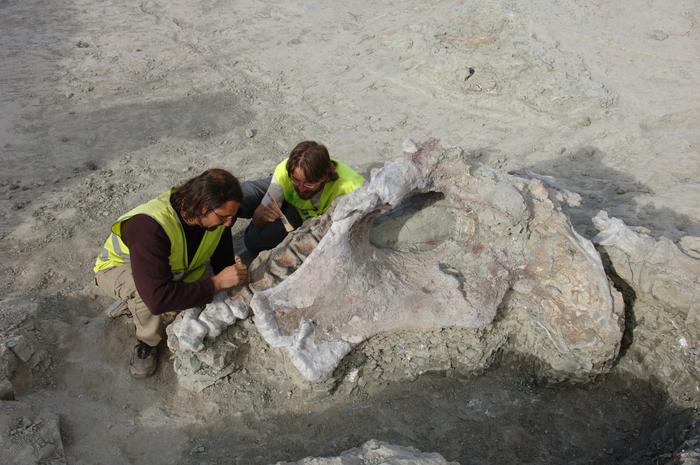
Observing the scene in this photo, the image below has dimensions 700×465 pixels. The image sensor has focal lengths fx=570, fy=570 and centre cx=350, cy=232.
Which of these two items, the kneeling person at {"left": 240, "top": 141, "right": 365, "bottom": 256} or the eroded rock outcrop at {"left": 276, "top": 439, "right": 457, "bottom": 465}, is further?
the kneeling person at {"left": 240, "top": 141, "right": 365, "bottom": 256}

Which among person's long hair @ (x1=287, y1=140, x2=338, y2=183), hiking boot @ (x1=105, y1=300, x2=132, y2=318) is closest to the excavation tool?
person's long hair @ (x1=287, y1=140, x2=338, y2=183)

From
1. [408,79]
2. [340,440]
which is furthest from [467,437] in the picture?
[408,79]

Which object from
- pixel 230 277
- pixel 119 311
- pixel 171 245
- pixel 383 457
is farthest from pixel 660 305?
pixel 119 311

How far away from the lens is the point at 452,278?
2.65m

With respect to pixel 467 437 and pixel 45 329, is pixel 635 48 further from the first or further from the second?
pixel 45 329

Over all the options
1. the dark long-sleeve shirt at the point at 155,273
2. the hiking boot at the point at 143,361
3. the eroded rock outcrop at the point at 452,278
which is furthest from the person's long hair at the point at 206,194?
the hiking boot at the point at 143,361

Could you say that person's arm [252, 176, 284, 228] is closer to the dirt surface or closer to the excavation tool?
the excavation tool

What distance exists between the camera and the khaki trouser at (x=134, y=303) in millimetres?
2826

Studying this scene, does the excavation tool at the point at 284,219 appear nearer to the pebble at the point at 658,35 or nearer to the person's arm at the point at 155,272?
the person's arm at the point at 155,272

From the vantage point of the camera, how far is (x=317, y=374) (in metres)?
2.50

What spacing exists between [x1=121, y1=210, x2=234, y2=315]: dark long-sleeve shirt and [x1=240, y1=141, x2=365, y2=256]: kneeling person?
0.89 meters

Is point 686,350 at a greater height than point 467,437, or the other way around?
point 686,350

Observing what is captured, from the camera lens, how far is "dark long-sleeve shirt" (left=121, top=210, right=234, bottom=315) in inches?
99.4

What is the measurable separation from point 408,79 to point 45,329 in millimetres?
4372
